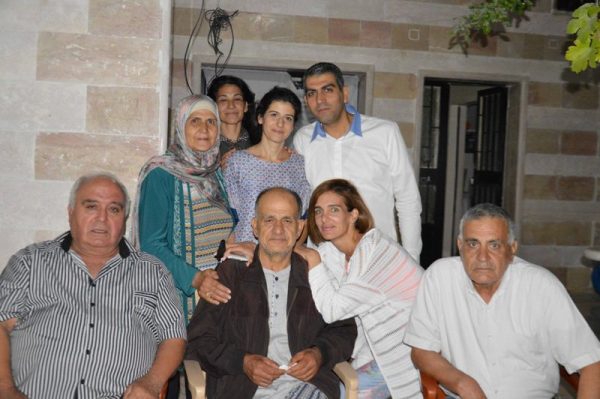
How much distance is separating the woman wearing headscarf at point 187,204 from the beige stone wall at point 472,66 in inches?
124

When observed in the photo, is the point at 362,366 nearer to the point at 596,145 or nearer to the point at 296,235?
the point at 296,235

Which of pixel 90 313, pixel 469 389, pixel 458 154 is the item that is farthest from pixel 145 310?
pixel 458 154

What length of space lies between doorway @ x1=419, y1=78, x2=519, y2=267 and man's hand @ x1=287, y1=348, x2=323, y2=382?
15.4ft

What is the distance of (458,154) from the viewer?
8805 millimetres

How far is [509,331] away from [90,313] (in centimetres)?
152

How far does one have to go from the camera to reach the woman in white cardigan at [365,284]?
2.39 meters

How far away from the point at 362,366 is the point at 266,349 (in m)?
0.45

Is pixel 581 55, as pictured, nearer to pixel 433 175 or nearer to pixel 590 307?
pixel 590 307

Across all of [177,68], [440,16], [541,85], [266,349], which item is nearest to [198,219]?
[266,349]

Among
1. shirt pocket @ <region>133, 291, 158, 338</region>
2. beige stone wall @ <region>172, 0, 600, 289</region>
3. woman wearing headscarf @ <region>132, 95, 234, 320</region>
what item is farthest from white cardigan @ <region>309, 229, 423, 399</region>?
beige stone wall @ <region>172, 0, 600, 289</region>

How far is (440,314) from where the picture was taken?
2.35m

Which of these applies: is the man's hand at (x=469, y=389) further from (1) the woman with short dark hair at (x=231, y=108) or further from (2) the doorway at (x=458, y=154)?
(2) the doorway at (x=458, y=154)

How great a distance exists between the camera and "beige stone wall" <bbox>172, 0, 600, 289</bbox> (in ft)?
19.1

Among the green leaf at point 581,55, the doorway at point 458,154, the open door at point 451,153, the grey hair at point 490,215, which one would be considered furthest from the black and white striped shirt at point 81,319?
the open door at point 451,153
